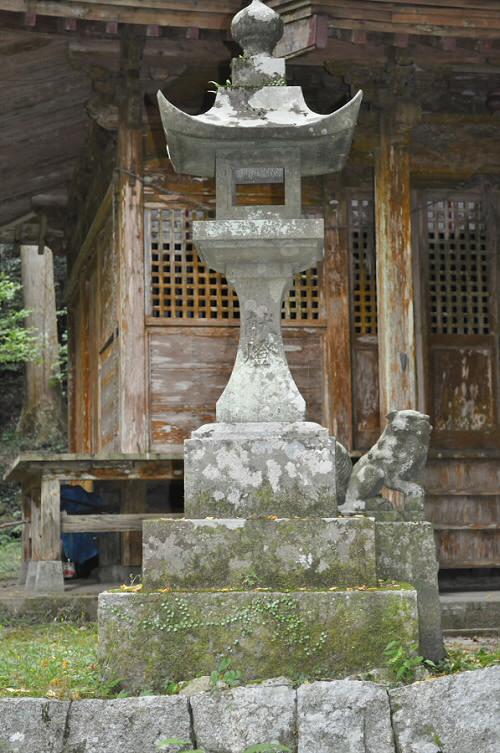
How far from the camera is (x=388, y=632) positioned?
5348mm

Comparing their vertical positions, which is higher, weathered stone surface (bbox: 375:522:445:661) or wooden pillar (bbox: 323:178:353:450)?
wooden pillar (bbox: 323:178:353:450)

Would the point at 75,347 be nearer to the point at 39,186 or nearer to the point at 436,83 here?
the point at 39,186

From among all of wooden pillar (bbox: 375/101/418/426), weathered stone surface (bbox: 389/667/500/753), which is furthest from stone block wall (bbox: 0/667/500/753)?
wooden pillar (bbox: 375/101/418/426)

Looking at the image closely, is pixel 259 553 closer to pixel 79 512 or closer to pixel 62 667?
pixel 62 667

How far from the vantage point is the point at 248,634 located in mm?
5324

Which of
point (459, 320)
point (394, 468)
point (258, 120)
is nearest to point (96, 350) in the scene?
point (459, 320)

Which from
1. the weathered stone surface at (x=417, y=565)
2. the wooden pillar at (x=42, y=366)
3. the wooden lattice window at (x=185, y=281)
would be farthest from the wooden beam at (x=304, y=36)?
the wooden pillar at (x=42, y=366)

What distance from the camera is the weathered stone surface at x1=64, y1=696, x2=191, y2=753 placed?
495 centimetres

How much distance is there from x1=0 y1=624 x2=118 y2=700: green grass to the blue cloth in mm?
4495

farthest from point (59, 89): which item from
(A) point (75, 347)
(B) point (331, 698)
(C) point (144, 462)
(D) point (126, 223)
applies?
(B) point (331, 698)

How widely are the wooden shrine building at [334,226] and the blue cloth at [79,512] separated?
2.28ft

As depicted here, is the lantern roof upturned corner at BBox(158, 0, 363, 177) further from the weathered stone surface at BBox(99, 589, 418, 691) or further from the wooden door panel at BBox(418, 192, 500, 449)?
the wooden door panel at BBox(418, 192, 500, 449)

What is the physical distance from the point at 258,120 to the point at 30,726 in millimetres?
3289

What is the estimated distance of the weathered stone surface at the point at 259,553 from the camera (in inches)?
216
